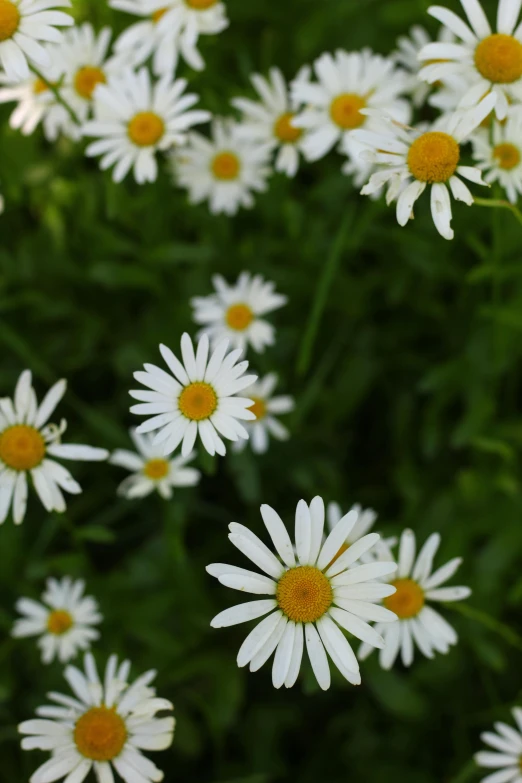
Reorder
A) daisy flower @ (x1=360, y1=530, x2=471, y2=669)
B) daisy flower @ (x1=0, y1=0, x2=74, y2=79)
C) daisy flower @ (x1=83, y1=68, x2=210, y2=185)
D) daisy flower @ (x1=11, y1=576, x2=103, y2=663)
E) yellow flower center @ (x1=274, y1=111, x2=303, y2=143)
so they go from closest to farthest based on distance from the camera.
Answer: daisy flower @ (x1=360, y1=530, x2=471, y2=669) → daisy flower @ (x1=0, y1=0, x2=74, y2=79) → daisy flower @ (x1=11, y1=576, x2=103, y2=663) → daisy flower @ (x1=83, y1=68, x2=210, y2=185) → yellow flower center @ (x1=274, y1=111, x2=303, y2=143)

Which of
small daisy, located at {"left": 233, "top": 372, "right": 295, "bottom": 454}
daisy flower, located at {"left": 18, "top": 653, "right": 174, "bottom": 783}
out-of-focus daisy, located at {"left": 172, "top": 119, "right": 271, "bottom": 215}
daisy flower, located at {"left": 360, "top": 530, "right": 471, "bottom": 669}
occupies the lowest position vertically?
daisy flower, located at {"left": 18, "top": 653, "right": 174, "bottom": 783}

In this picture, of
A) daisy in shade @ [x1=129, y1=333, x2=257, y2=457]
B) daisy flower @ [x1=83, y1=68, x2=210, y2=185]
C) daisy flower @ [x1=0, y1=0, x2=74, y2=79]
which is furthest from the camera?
daisy flower @ [x1=83, y1=68, x2=210, y2=185]

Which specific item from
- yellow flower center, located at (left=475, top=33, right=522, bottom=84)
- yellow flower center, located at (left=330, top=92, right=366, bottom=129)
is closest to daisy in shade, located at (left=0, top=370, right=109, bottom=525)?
yellow flower center, located at (left=330, top=92, right=366, bottom=129)

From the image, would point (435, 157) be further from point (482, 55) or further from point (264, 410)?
point (264, 410)

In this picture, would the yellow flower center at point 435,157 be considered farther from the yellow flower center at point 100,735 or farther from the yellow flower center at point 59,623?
the yellow flower center at point 59,623

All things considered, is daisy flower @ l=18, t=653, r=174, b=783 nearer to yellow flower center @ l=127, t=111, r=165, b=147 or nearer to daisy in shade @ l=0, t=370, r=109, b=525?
daisy in shade @ l=0, t=370, r=109, b=525

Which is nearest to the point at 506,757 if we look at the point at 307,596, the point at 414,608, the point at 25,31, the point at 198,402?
the point at 414,608

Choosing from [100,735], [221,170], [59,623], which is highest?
[221,170]
